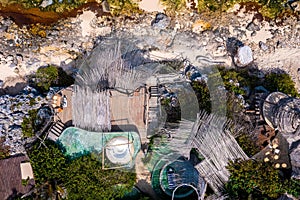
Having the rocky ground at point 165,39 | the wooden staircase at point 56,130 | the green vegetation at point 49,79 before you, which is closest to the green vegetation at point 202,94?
the rocky ground at point 165,39

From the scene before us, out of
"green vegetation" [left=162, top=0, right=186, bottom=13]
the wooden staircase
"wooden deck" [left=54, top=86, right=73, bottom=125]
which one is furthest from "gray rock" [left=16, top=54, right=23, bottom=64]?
"green vegetation" [left=162, top=0, right=186, bottom=13]

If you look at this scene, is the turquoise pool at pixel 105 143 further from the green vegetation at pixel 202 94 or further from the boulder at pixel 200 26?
the boulder at pixel 200 26

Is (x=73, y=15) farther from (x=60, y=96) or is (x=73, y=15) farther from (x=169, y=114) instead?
(x=169, y=114)

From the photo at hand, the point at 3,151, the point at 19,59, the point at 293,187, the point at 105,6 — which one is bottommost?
the point at 293,187

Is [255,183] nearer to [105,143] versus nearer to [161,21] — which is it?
[105,143]

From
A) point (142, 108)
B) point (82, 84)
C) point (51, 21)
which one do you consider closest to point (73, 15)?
point (51, 21)

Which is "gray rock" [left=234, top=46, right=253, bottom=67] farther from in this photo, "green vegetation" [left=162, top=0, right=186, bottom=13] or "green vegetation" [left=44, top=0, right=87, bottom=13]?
"green vegetation" [left=44, top=0, right=87, bottom=13]

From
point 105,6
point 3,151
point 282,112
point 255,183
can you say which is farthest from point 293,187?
point 3,151
